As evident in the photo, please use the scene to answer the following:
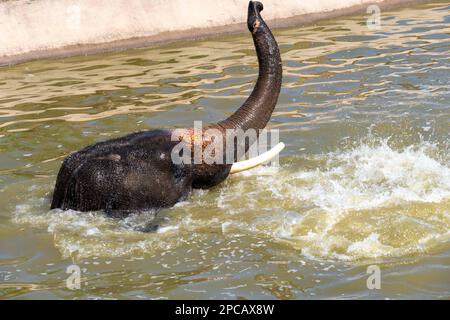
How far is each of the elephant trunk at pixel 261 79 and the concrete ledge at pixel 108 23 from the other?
7316mm

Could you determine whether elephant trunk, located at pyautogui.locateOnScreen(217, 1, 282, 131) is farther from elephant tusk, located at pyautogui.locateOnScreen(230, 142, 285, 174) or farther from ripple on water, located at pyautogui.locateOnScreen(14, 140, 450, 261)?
ripple on water, located at pyautogui.locateOnScreen(14, 140, 450, 261)

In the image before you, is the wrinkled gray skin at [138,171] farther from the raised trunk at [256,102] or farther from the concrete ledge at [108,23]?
the concrete ledge at [108,23]

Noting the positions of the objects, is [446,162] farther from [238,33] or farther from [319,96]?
[238,33]

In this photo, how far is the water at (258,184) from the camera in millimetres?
6297

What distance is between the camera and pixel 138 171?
23.5 feet

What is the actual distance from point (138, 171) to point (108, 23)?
796 centimetres

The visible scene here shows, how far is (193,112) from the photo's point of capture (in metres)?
10.9

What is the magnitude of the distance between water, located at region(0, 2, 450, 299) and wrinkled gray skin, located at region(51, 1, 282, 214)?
136 mm

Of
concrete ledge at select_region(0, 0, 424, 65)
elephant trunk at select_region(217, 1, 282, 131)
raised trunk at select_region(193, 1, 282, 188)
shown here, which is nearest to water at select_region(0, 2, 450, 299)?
raised trunk at select_region(193, 1, 282, 188)

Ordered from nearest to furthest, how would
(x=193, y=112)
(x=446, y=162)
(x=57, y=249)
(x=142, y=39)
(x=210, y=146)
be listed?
(x=57, y=249)
(x=210, y=146)
(x=446, y=162)
(x=193, y=112)
(x=142, y=39)

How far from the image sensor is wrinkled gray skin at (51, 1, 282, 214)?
23.5 feet
